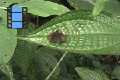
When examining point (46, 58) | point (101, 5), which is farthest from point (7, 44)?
point (46, 58)

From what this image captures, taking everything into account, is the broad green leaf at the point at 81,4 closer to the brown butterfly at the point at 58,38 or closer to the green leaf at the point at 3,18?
the green leaf at the point at 3,18

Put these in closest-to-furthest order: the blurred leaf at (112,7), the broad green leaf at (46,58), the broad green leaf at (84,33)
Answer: the broad green leaf at (84,33), the blurred leaf at (112,7), the broad green leaf at (46,58)

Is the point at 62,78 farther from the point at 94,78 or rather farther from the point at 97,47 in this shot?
the point at 97,47

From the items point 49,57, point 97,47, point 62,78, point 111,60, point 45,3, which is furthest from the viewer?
point 111,60

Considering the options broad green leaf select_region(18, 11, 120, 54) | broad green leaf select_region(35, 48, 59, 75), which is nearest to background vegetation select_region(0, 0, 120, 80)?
broad green leaf select_region(18, 11, 120, 54)

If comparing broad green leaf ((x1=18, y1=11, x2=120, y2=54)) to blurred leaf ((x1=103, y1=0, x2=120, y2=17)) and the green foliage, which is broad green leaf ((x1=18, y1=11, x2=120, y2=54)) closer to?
the green foliage

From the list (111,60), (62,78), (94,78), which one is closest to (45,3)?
(94,78)

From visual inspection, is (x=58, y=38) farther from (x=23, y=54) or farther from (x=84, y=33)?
(x=23, y=54)
